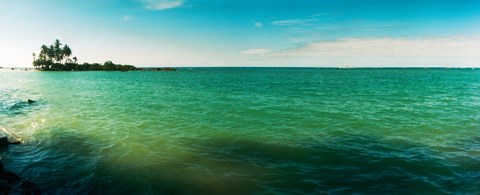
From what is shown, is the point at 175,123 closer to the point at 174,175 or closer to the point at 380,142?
the point at 174,175

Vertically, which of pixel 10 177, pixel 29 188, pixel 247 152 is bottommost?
pixel 247 152

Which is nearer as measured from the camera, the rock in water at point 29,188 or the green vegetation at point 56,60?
the rock in water at point 29,188

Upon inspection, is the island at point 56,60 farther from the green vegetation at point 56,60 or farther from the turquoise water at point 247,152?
the turquoise water at point 247,152

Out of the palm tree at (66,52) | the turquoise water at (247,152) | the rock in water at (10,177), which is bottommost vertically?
the turquoise water at (247,152)

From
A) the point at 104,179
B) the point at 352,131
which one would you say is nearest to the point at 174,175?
the point at 104,179

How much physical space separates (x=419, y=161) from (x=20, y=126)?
25809 mm

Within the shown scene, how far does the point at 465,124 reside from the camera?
22203mm

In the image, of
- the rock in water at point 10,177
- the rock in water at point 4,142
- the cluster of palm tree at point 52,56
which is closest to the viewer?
the rock in water at point 10,177

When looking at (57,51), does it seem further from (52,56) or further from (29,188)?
(29,188)

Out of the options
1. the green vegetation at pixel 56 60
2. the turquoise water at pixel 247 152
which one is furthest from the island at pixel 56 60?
the turquoise water at pixel 247 152

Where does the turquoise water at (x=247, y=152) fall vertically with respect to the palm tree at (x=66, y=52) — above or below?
below

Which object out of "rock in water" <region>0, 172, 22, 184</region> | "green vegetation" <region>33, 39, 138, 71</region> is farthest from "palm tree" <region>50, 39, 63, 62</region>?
"rock in water" <region>0, 172, 22, 184</region>

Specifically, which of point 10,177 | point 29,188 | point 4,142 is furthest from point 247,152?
point 4,142

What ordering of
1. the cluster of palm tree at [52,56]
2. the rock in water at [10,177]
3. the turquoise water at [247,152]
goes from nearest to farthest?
the rock in water at [10,177] → the turquoise water at [247,152] → the cluster of palm tree at [52,56]
